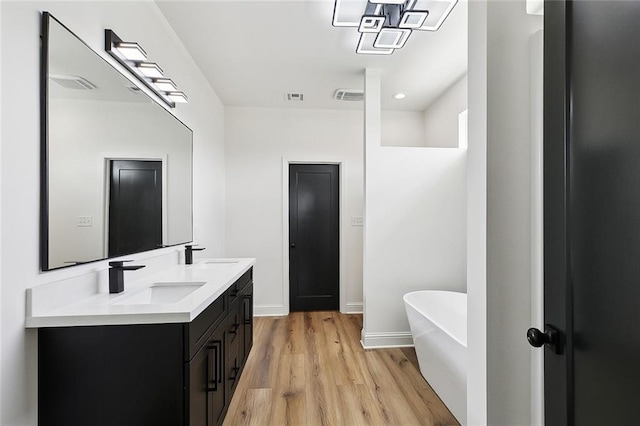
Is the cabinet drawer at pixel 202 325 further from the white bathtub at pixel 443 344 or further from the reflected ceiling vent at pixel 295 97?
the reflected ceiling vent at pixel 295 97

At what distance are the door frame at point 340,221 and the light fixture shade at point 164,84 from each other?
6.87ft

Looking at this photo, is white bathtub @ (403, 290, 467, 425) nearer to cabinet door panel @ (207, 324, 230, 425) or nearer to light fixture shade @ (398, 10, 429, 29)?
cabinet door panel @ (207, 324, 230, 425)

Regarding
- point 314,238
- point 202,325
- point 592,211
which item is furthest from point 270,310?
point 592,211

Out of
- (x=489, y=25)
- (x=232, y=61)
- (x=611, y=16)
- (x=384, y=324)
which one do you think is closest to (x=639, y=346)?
(x=611, y=16)

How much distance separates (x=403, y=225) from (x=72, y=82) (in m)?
2.74

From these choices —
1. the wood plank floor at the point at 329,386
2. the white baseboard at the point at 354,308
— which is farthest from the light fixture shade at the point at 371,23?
the white baseboard at the point at 354,308

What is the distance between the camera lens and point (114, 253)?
66.9 inches

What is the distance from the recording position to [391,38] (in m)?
2.35

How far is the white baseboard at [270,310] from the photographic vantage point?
414 cm

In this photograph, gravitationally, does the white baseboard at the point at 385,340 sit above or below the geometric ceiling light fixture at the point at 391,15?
below

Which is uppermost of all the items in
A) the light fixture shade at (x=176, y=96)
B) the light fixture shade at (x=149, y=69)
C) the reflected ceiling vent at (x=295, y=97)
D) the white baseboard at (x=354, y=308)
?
the reflected ceiling vent at (x=295, y=97)

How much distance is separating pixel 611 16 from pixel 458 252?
9.40 ft

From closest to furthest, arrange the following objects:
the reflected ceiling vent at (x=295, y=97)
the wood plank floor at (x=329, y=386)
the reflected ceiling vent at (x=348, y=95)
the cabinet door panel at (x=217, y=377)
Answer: the cabinet door panel at (x=217, y=377) → the wood plank floor at (x=329, y=386) → the reflected ceiling vent at (x=348, y=95) → the reflected ceiling vent at (x=295, y=97)

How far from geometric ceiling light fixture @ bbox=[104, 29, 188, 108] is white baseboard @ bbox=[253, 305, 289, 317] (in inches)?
108
